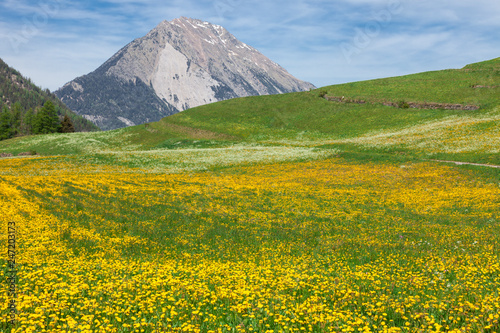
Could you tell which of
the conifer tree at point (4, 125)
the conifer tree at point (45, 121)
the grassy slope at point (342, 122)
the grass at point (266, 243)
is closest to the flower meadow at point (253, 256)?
the grass at point (266, 243)

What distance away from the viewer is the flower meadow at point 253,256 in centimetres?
864

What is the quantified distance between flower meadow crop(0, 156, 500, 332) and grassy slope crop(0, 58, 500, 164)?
28823 mm

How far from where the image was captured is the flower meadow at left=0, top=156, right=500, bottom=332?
8.64 m

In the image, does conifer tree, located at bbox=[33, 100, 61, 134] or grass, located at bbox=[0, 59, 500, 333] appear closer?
grass, located at bbox=[0, 59, 500, 333]

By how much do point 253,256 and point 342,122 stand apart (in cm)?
7772

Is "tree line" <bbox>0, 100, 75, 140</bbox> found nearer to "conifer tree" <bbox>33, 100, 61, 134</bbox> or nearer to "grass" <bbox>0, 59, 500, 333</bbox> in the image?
"conifer tree" <bbox>33, 100, 61, 134</bbox>

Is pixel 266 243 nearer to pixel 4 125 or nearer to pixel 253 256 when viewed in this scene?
pixel 253 256

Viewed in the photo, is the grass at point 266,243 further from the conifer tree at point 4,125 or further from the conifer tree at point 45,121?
the conifer tree at point 4,125

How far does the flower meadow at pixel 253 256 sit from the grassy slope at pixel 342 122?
28.8m

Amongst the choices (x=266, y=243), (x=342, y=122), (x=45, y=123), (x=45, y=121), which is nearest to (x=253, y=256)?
(x=266, y=243)

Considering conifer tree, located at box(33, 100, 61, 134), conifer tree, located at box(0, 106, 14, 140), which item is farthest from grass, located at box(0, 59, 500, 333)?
conifer tree, located at box(0, 106, 14, 140)

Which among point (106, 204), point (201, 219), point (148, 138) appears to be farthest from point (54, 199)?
point (148, 138)

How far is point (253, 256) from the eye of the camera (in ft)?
48.7

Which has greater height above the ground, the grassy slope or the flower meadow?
the grassy slope
